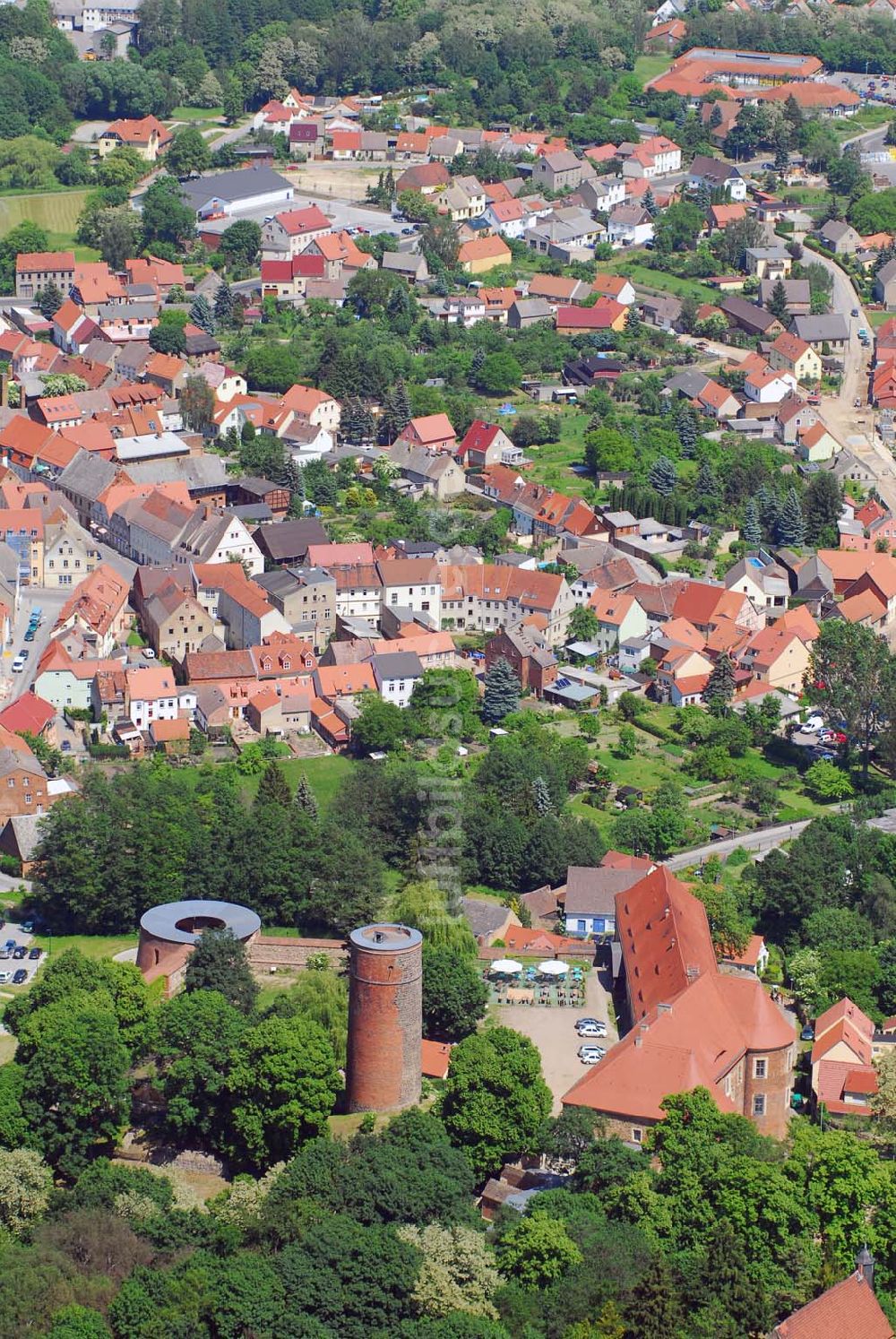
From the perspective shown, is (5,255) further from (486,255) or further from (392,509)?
(392,509)

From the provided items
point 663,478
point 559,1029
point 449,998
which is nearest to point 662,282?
point 663,478

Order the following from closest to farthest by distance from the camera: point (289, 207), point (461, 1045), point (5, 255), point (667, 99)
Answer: point (461, 1045) < point (5, 255) < point (289, 207) < point (667, 99)

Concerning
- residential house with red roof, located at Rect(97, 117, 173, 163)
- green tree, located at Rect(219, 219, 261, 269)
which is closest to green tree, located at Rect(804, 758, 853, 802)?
green tree, located at Rect(219, 219, 261, 269)

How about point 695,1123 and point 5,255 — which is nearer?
point 695,1123

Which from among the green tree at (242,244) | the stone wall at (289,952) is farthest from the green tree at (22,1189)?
the green tree at (242,244)

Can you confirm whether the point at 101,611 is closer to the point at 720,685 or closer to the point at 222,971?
the point at 720,685

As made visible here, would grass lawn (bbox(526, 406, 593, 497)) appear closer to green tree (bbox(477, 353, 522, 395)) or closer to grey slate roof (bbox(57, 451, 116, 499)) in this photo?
green tree (bbox(477, 353, 522, 395))

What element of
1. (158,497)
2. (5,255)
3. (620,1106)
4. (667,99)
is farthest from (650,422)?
(620,1106)

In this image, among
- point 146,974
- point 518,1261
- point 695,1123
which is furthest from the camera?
point 146,974
